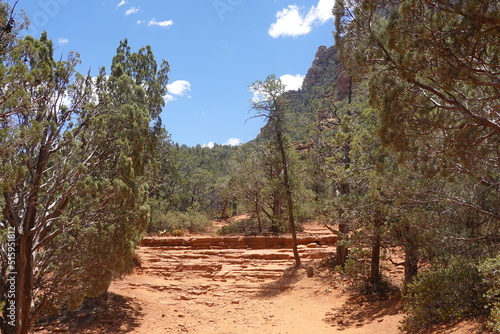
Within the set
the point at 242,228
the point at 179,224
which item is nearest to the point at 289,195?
the point at 242,228

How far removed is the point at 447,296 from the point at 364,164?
5683mm

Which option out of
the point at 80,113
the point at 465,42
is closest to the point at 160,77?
the point at 80,113

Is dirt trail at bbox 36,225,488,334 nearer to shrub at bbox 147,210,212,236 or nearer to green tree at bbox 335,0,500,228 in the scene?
green tree at bbox 335,0,500,228

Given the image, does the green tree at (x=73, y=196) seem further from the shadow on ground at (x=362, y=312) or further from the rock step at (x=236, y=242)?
the rock step at (x=236, y=242)

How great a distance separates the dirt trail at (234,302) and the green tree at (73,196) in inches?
116

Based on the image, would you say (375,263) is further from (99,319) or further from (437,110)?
(99,319)

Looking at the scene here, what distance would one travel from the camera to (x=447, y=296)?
736 cm

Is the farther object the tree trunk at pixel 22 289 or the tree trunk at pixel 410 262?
the tree trunk at pixel 410 262

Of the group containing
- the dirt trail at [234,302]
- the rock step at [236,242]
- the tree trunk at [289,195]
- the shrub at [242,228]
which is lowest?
the dirt trail at [234,302]

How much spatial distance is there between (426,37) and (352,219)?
7482 millimetres

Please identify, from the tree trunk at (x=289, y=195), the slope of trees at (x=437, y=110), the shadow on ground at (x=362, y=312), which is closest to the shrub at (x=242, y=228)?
the tree trunk at (x=289, y=195)

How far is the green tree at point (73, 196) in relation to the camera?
8.31 m

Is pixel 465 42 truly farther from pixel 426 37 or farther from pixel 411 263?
pixel 411 263

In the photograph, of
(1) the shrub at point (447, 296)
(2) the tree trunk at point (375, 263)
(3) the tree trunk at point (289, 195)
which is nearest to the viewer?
(1) the shrub at point (447, 296)
